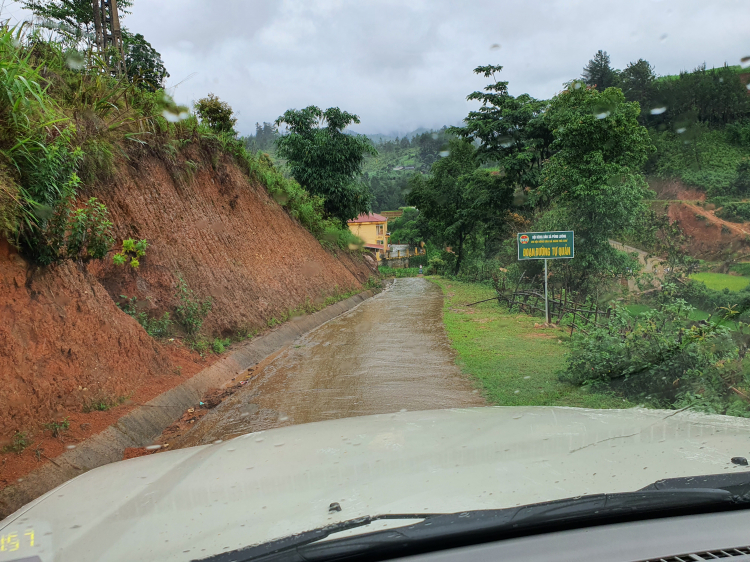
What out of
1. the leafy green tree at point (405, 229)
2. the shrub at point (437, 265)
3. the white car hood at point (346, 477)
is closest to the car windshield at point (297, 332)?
the white car hood at point (346, 477)

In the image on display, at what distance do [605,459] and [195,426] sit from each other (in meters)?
5.55

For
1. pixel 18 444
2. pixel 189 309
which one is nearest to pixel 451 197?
pixel 189 309

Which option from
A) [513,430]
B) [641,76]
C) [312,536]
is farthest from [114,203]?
[641,76]

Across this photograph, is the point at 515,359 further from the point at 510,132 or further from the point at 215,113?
the point at 510,132

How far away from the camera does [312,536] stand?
1.99m

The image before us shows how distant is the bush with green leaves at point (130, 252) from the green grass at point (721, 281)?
1233 centimetres

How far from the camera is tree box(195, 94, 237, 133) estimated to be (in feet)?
57.2

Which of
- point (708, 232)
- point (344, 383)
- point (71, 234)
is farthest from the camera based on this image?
point (708, 232)

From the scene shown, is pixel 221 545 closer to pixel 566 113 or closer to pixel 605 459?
pixel 605 459

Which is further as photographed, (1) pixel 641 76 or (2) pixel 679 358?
(1) pixel 641 76

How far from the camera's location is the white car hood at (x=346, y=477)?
222 cm

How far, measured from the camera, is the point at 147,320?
9414 millimetres

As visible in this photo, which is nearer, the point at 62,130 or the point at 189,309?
the point at 62,130

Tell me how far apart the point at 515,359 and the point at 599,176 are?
9.11 m
